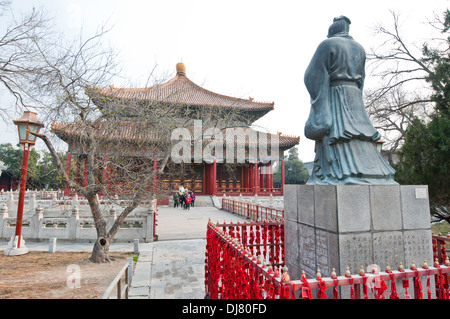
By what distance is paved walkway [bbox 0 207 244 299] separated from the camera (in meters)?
4.38

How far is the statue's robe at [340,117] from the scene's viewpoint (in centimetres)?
290

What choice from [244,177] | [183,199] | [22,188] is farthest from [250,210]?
[244,177]

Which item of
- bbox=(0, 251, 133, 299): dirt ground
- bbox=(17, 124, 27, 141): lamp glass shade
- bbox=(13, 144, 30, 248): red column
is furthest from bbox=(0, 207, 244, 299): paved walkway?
bbox=(17, 124, 27, 141): lamp glass shade

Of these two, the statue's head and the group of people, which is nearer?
the statue's head

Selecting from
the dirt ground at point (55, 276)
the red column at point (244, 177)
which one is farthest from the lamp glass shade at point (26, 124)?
the red column at point (244, 177)

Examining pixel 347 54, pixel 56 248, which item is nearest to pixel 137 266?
pixel 56 248

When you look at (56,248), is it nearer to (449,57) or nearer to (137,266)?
(137,266)

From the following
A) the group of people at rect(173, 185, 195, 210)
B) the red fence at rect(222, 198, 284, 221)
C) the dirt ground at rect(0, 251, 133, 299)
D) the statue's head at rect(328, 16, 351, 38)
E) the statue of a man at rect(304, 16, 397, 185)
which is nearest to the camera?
the statue of a man at rect(304, 16, 397, 185)

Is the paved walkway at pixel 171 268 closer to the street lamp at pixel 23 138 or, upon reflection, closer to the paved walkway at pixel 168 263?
the paved walkway at pixel 168 263

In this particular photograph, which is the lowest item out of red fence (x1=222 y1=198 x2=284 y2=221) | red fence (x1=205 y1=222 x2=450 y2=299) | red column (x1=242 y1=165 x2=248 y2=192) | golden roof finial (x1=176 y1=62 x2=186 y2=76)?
red fence (x1=222 y1=198 x2=284 y2=221)

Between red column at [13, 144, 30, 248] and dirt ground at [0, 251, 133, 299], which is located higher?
red column at [13, 144, 30, 248]

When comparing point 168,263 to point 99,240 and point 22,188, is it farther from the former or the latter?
point 22,188

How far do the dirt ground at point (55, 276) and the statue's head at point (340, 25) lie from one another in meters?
4.96

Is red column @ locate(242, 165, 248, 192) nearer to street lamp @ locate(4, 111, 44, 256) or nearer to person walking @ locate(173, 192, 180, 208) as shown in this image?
person walking @ locate(173, 192, 180, 208)
